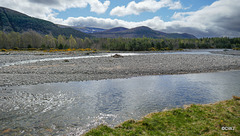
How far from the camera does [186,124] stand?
9.48 m

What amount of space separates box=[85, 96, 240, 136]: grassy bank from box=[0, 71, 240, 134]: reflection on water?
1.95 m

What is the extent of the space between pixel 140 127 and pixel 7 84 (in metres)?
22.0

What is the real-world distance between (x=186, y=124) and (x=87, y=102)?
9848mm

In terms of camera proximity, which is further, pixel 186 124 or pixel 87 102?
pixel 87 102

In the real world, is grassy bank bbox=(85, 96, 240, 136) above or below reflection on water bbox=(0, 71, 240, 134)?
above

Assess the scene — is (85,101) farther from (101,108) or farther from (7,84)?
(7,84)

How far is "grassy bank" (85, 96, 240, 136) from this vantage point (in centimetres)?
853

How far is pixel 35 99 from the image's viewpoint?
16.4 metres

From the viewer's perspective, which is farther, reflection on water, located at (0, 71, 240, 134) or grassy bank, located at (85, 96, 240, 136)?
reflection on water, located at (0, 71, 240, 134)

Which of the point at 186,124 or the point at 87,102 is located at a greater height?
the point at 186,124

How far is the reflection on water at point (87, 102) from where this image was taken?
36.7 ft

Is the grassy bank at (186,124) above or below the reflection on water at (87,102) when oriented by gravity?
above

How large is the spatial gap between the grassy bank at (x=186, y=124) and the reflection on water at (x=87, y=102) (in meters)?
1.95

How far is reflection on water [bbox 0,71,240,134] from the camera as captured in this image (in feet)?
36.7
